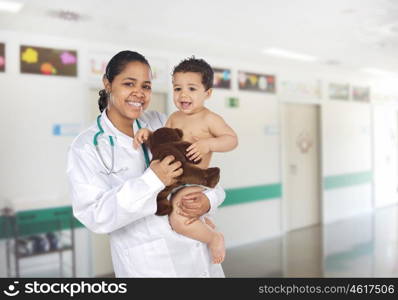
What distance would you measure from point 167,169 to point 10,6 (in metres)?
2.29

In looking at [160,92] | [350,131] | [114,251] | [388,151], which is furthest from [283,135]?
[114,251]

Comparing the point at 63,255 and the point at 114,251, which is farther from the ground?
the point at 114,251

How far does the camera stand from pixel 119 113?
953mm

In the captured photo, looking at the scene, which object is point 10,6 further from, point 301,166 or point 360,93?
point 360,93

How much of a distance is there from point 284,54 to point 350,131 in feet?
8.14

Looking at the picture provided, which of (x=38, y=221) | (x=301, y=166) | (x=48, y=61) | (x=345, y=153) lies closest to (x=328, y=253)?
(x=301, y=166)

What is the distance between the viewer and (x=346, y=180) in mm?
5969

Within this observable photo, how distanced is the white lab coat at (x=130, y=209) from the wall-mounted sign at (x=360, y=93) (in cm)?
534

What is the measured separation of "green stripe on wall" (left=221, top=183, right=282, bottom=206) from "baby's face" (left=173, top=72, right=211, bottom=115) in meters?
3.08

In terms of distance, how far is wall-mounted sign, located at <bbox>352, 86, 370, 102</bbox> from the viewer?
227 inches

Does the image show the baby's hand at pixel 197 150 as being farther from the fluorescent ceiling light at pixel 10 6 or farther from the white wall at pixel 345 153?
the white wall at pixel 345 153

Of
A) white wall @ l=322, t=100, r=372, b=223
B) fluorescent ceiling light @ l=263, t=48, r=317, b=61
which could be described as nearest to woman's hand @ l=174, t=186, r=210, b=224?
A: fluorescent ceiling light @ l=263, t=48, r=317, b=61

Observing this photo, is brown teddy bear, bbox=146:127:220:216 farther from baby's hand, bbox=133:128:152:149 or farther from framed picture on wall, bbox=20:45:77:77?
framed picture on wall, bbox=20:45:77:77

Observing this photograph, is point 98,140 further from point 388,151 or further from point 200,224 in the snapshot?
point 388,151
